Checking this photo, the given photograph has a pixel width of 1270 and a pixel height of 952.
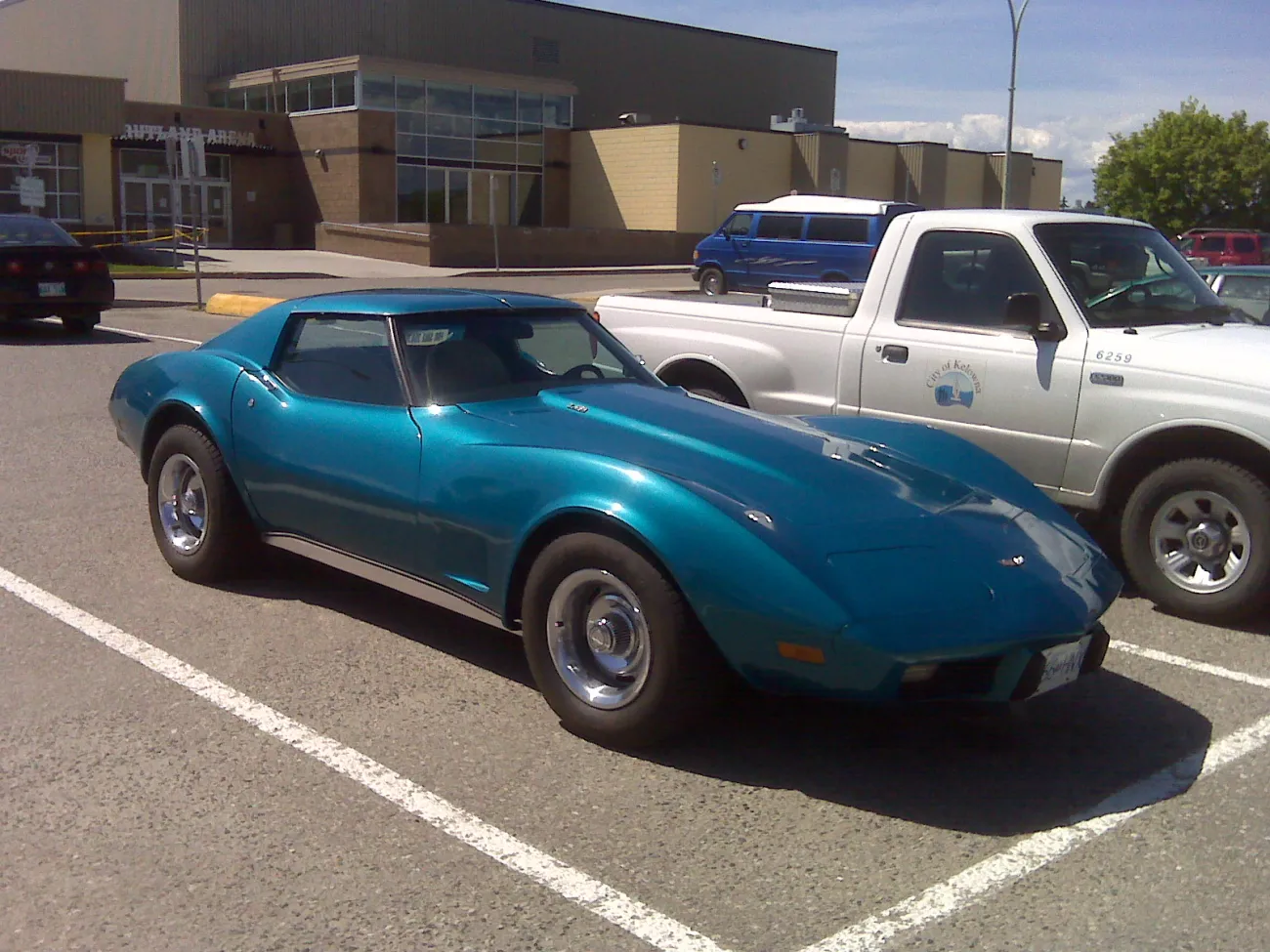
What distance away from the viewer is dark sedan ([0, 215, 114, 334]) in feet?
53.7

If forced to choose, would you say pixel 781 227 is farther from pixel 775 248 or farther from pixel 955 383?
pixel 955 383

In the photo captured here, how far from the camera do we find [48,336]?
680 inches

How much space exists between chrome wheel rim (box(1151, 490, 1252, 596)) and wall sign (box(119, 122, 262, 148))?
37723 mm

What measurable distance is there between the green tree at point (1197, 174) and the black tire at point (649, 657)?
53635 mm

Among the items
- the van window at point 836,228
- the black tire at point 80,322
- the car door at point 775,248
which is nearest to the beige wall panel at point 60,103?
the car door at point 775,248

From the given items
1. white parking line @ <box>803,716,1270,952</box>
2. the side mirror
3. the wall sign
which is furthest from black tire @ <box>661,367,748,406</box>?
the wall sign

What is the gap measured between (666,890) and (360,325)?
2.92 meters

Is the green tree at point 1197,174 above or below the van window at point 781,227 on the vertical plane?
above

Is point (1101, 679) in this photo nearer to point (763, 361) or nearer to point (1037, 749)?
point (1037, 749)

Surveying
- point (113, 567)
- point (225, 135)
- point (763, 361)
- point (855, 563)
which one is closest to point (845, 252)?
point (763, 361)

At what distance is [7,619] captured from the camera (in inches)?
224

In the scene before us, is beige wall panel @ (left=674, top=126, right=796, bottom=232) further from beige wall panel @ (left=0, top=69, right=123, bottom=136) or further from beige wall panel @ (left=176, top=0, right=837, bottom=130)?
beige wall panel @ (left=0, top=69, right=123, bottom=136)

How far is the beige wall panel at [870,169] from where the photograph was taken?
5434cm

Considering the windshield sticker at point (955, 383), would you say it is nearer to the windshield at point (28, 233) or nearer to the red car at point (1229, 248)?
the windshield at point (28, 233)
